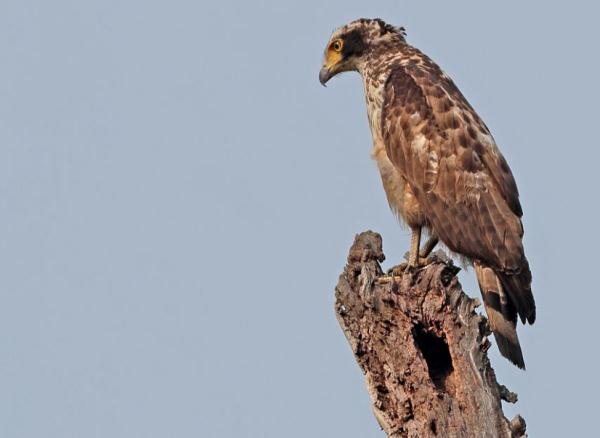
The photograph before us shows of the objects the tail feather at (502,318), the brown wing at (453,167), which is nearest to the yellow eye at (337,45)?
the brown wing at (453,167)

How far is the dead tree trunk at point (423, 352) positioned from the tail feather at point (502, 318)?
45cm

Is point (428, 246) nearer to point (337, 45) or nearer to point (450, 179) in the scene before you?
point (450, 179)

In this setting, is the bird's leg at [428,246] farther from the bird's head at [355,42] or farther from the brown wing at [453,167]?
the bird's head at [355,42]

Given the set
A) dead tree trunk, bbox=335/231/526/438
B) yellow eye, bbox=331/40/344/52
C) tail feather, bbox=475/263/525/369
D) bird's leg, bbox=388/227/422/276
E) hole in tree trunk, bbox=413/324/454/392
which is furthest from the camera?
yellow eye, bbox=331/40/344/52

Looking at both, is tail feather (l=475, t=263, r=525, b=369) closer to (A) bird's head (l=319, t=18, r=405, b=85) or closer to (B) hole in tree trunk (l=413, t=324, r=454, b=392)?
(B) hole in tree trunk (l=413, t=324, r=454, b=392)

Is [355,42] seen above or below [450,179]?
above

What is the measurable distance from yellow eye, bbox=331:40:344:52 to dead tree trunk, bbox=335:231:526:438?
303 centimetres

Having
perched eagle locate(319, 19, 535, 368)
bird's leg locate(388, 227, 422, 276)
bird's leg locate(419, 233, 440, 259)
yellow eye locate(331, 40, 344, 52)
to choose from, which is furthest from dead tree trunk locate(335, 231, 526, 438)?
yellow eye locate(331, 40, 344, 52)

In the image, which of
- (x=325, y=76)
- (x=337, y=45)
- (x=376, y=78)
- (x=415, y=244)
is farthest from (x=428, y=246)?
(x=337, y=45)

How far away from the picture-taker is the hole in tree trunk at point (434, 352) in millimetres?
6250

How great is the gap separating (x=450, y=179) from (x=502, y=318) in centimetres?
127

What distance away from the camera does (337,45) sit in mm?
9172

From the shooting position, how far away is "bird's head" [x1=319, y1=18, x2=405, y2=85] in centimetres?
902

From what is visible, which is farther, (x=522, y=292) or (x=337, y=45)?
(x=337, y=45)
